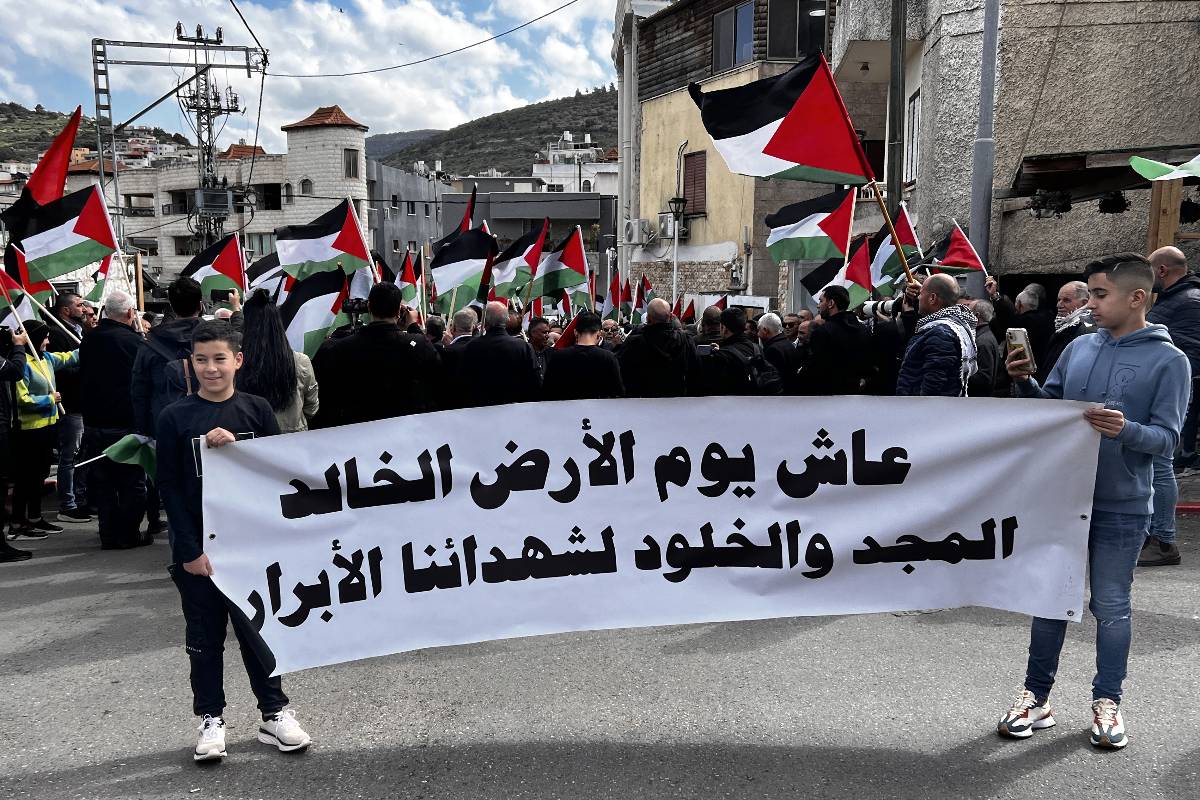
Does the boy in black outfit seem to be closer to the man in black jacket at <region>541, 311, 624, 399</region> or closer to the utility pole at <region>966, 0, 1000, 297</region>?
the man in black jacket at <region>541, 311, 624, 399</region>

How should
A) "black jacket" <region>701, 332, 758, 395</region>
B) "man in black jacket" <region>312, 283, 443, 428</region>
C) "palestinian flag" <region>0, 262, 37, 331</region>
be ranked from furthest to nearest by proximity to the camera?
"palestinian flag" <region>0, 262, 37, 331</region>
"black jacket" <region>701, 332, 758, 395</region>
"man in black jacket" <region>312, 283, 443, 428</region>

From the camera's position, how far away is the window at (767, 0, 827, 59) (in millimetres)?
26484

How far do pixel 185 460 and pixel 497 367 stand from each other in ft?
11.3

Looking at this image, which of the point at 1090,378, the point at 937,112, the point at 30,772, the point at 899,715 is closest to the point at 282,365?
the point at 30,772

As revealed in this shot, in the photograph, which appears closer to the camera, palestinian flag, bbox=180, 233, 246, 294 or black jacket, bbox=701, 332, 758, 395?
black jacket, bbox=701, 332, 758, 395

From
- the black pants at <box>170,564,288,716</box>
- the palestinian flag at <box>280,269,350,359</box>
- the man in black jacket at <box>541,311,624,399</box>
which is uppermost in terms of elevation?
the palestinian flag at <box>280,269,350,359</box>

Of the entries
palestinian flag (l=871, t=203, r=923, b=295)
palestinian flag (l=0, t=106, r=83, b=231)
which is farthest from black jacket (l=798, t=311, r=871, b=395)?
palestinian flag (l=0, t=106, r=83, b=231)

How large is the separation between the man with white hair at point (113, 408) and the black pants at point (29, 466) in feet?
2.44

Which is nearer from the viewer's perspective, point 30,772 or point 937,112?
point 30,772

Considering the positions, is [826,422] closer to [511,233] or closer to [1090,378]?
[1090,378]

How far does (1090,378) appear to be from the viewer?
394 centimetres

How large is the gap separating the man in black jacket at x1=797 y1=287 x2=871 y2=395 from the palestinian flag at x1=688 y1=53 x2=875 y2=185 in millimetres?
1349

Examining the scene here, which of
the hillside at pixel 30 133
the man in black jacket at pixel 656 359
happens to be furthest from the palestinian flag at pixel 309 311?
the hillside at pixel 30 133

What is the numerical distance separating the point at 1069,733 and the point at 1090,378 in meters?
1.45
